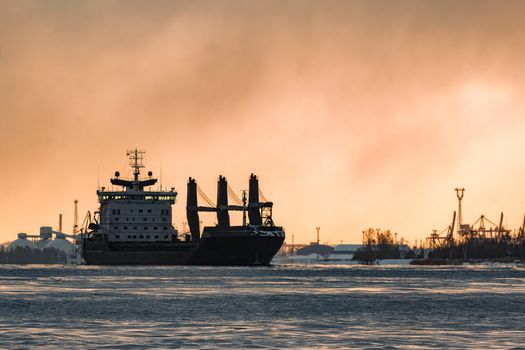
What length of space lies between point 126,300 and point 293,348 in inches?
1428

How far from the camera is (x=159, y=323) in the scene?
60.6m

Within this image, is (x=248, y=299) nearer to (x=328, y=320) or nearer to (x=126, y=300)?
(x=126, y=300)

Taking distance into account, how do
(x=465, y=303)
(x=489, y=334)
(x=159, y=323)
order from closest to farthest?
(x=489, y=334) < (x=159, y=323) < (x=465, y=303)

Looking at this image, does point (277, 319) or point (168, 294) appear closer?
point (277, 319)

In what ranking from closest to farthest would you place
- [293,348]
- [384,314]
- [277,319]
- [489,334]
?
[293,348] < [489,334] < [277,319] < [384,314]

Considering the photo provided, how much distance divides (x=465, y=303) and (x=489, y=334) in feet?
85.7

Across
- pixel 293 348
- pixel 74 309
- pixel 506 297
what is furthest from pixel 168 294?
pixel 293 348

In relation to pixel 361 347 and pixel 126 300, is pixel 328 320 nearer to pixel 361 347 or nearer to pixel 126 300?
pixel 361 347

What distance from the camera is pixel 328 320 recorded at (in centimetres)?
6412

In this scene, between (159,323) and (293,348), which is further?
(159,323)

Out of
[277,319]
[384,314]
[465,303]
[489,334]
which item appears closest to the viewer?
[489,334]

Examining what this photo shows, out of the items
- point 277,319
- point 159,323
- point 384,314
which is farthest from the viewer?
point 384,314

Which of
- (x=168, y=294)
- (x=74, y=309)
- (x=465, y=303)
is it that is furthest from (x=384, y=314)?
(x=168, y=294)

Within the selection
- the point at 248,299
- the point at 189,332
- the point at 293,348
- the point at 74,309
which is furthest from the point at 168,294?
the point at 293,348
